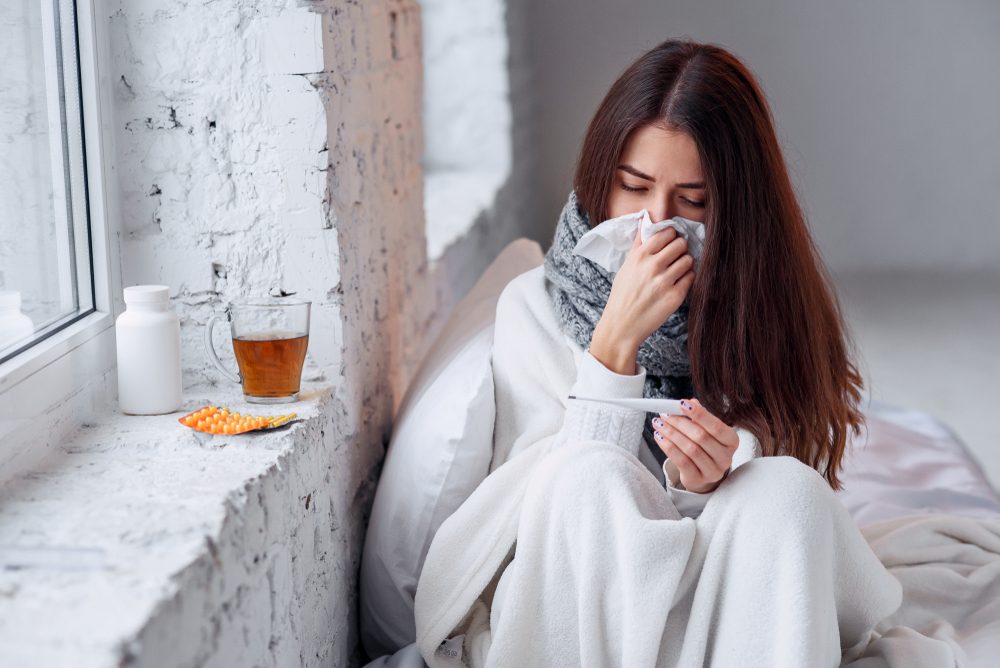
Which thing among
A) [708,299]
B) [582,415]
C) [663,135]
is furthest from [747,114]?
[582,415]

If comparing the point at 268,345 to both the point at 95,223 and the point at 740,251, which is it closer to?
the point at 95,223

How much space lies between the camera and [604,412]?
1430 mm

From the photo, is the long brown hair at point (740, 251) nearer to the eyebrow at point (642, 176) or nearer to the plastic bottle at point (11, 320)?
the eyebrow at point (642, 176)

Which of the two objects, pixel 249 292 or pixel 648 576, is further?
pixel 249 292

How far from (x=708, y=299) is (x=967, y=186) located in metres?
5.06

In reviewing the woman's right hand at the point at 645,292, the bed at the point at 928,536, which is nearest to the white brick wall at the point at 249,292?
the bed at the point at 928,536

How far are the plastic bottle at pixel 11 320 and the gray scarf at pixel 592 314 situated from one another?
2.57 feet

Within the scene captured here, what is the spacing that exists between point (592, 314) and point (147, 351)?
67cm

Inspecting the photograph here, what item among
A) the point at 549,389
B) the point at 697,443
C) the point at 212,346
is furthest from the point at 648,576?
the point at 212,346

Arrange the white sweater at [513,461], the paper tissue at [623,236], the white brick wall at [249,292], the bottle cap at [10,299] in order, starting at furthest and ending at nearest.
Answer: the paper tissue at [623,236]
the white sweater at [513,461]
the bottle cap at [10,299]
the white brick wall at [249,292]

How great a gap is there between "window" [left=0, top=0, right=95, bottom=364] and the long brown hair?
777mm

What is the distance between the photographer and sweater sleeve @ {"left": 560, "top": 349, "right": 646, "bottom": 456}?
1.43 metres

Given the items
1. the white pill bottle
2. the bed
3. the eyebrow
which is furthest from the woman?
the white pill bottle

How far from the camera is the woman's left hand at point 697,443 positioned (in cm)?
132
